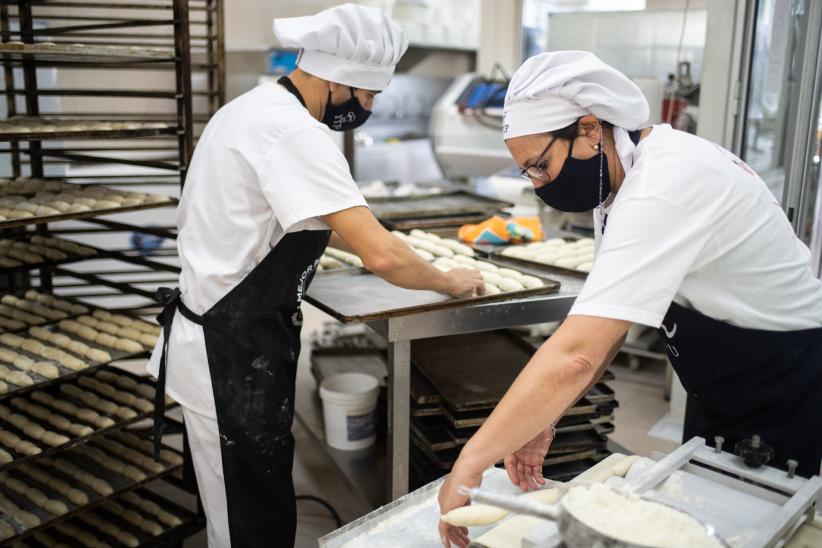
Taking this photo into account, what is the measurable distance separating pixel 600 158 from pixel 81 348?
5.65 feet

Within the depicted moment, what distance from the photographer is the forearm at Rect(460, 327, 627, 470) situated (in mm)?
1121

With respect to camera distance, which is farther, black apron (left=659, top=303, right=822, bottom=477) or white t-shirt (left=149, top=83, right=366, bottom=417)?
white t-shirt (left=149, top=83, right=366, bottom=417)

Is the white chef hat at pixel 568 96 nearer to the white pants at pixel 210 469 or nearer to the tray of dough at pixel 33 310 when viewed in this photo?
the white pants at pixel 210 469

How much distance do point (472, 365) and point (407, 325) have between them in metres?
0.67

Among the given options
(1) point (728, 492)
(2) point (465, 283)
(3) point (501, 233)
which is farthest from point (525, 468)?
(3) point (501, 233)

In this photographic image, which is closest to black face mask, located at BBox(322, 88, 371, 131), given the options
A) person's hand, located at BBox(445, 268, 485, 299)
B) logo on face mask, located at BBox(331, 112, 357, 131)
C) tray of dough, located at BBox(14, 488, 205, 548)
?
logo on face mask, located at BBox(331, 112, 357, 131)

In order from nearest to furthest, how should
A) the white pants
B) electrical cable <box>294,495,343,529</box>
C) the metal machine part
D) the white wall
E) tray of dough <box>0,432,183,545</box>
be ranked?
the metal machine part → the white pants → tray of dough <box>0,432,183,545</box> → electrical cable <box>294,495,343,529</box> → the white wall

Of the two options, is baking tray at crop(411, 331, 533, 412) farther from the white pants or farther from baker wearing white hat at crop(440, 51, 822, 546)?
baker wearing white hat at crop(440, 51, 822, 546)

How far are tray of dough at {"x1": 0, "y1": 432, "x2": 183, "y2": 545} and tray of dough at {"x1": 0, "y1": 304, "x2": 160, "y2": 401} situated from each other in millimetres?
383

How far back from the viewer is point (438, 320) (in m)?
A: 2.04

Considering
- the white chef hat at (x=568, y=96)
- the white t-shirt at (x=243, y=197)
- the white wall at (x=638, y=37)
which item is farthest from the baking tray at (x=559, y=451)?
the white wall at (x=638, y=37)

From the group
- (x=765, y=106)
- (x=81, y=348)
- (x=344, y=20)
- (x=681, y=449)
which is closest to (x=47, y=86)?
(x=81, y=348)

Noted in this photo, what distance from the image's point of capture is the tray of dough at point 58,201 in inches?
80.4

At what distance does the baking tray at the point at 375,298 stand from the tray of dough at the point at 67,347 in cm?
62
